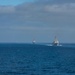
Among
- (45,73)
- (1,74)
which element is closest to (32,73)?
(45,73)

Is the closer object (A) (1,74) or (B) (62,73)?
(A) (1,74)

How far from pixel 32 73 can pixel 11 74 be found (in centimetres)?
588

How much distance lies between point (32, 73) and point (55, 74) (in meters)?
5.14

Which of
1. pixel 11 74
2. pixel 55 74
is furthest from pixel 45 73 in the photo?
pixel 11 74

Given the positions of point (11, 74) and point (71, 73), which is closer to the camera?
point (11, 74)

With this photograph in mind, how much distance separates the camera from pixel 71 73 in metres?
70.1

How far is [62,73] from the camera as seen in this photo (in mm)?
70125

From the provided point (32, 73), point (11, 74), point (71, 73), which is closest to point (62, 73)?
point (71, 73)

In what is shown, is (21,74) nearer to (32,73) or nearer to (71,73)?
(32,73)

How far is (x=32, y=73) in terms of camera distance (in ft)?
226

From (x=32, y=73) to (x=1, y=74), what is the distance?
8185 millimetres

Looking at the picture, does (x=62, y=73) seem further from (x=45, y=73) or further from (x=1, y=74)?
(x=1, y=74)

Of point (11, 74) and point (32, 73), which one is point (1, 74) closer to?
point (11, 74)

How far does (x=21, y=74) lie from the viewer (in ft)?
216
